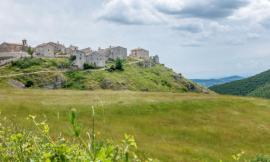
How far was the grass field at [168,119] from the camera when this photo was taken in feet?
137

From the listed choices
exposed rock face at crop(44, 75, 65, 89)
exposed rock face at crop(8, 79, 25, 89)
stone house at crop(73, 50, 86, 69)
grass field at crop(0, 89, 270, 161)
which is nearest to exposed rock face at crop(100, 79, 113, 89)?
exposed rock face at crop(44, 75, 65, 89)

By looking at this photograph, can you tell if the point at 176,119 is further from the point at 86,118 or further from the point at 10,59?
the point at 10,59

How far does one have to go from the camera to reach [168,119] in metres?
52.9

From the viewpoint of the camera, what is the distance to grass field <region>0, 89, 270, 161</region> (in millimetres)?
41875

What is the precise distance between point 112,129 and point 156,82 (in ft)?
501

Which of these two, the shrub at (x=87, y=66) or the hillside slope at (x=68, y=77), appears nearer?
the hillside slope at (x=68, y=77)

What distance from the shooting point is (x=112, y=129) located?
4559 centimetres

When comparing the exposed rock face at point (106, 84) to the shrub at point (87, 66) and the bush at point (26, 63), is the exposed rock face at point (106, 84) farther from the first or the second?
the bush at point (26, 63)

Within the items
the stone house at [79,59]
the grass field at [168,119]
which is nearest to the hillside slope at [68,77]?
the stone house at [79,59]

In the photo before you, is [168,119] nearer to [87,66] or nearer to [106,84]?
[106,84]

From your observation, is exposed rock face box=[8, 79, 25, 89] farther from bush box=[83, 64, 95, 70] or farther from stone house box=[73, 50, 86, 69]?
bush box=[83, 64, 95, 70]

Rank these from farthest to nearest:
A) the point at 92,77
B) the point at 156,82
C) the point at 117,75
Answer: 1. the point at 156,82
2. the point at 117,75
3. the point at 92,77

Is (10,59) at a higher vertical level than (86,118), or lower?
higher

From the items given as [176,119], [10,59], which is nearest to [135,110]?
[176,119]
